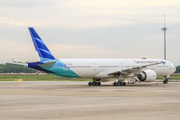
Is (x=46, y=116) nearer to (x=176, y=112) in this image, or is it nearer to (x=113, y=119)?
(x=113, y=119)

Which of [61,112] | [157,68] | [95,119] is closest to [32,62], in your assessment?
[157,68]

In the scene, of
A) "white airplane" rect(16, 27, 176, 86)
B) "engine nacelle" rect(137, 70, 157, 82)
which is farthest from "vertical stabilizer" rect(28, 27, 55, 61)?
"engine nacelle" rect(137, 70, 157, 82)

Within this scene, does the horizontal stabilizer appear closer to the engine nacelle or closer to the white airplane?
the white airplane

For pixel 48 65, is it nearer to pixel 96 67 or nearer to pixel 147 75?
pixel 96 67

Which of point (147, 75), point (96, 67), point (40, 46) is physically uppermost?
point (40, 46)

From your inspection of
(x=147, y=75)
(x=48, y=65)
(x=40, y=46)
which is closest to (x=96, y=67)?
→ (x=48, y=65)

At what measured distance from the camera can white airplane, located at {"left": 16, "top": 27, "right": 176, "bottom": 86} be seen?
131 feet

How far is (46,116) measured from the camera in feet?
43.0

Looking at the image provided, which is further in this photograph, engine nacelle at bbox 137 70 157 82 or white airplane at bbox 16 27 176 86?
engine nacelle at bbox 137 70 157 82

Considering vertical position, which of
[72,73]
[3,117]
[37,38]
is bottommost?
[3,117]

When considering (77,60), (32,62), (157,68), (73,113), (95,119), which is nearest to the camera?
(95,119)

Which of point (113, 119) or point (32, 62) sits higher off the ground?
point (32, 62)

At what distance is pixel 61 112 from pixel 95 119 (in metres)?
2.63

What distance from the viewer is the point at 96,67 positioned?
140 feet
